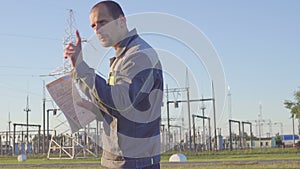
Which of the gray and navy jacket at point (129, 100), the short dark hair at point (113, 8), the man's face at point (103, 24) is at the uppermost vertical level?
the short dark hair at point (113, 8)

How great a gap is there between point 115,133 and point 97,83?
1.91 feet

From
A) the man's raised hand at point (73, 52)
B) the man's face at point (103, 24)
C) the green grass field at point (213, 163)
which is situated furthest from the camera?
the green grass field at point (213, 163)

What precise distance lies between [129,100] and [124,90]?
0.08m

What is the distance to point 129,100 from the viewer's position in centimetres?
325

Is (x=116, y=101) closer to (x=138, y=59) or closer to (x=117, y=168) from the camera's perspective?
(x=138, y=59)

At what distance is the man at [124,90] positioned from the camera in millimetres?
3197

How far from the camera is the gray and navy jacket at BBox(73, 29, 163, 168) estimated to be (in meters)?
3.21

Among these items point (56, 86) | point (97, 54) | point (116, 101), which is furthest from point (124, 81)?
point (56, 86)

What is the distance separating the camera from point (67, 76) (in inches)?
141

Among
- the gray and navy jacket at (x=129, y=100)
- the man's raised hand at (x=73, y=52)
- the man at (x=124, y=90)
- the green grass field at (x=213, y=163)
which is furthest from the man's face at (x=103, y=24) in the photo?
the green grass field at (x=213, y=163)


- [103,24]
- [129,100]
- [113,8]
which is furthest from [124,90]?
[113,8]

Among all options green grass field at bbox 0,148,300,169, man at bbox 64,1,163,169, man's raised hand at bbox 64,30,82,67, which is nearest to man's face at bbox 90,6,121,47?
man at bbox 64,1,163,169

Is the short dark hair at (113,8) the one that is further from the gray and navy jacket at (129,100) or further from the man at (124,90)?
the gray and navy jacket at (129,100)

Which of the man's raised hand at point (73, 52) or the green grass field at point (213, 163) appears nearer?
the man's raised hand at point (73, 52)
